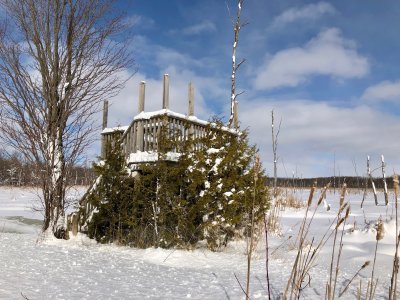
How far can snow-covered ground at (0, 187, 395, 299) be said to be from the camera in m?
4.12

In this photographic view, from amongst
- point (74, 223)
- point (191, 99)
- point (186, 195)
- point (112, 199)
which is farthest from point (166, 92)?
point (74, 223)

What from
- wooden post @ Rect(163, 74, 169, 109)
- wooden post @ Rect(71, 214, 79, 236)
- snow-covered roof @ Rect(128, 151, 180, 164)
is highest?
wooden post @ Rect(163, 74, 169, 109)

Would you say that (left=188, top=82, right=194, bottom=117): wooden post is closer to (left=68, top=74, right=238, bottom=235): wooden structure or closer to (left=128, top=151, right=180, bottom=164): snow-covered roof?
(left=68, top=74, right=238, bottom=235): wooden structure

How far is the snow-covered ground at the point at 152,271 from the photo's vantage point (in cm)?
412

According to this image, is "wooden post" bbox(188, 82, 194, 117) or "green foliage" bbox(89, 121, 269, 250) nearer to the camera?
"green foliage" bbox(89, 121, 269, 250)

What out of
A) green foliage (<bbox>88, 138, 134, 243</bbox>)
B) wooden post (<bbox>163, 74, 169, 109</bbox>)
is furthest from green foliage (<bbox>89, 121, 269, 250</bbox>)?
wooden post (<bbox>163, 74, 169, 109</bbox>)

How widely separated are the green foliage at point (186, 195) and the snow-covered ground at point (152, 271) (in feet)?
1.48

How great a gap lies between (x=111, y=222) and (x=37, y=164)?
71.5 inches

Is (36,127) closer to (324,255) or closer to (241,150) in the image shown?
(241,150)

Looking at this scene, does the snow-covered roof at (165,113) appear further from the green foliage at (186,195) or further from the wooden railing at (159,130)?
the green foliage at (186,195)

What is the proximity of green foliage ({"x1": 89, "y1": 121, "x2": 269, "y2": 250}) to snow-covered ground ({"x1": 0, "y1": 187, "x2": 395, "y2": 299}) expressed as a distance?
1.48 feet

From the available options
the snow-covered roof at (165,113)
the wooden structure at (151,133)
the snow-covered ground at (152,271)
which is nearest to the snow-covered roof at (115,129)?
the wooden structure at (151,133)

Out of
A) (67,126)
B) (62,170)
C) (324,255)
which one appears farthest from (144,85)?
(324,255)

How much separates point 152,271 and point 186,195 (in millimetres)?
2463
